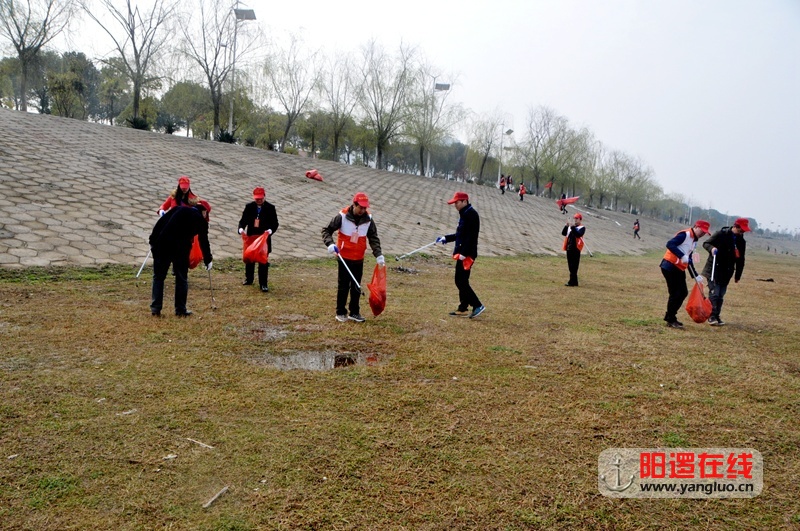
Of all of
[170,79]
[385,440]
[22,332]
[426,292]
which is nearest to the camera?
[385,440]

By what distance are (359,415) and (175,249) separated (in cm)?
393

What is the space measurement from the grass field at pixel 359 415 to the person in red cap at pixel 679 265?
0.55 m

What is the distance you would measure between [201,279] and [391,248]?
7.09 m

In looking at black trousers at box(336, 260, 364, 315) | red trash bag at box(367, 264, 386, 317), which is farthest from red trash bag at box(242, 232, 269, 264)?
red trash bag at box(367, 264, 386, 317)

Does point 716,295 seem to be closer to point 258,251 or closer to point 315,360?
point 315,360

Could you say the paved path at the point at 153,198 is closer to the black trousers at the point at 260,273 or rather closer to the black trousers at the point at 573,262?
the black trousers at the point at 260,273

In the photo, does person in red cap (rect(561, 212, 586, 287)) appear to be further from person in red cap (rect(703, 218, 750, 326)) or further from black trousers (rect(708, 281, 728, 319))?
black trousers (rect(708, 281, 728, 319))

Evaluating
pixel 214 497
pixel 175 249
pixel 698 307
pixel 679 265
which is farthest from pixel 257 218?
pixel 698 307

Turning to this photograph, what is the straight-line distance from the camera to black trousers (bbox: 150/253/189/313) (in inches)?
246

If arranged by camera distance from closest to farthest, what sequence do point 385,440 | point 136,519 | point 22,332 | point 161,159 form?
point 136,519, point 385,440, point 22,332, point 161,159

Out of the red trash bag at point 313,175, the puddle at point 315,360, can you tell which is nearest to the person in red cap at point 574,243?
the puddle at point 315,360

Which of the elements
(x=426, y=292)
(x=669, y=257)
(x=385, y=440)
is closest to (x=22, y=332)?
(x=385, y=440)

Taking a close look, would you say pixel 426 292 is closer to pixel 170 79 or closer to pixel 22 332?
pixel 22 332

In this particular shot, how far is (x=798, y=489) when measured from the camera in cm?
305
